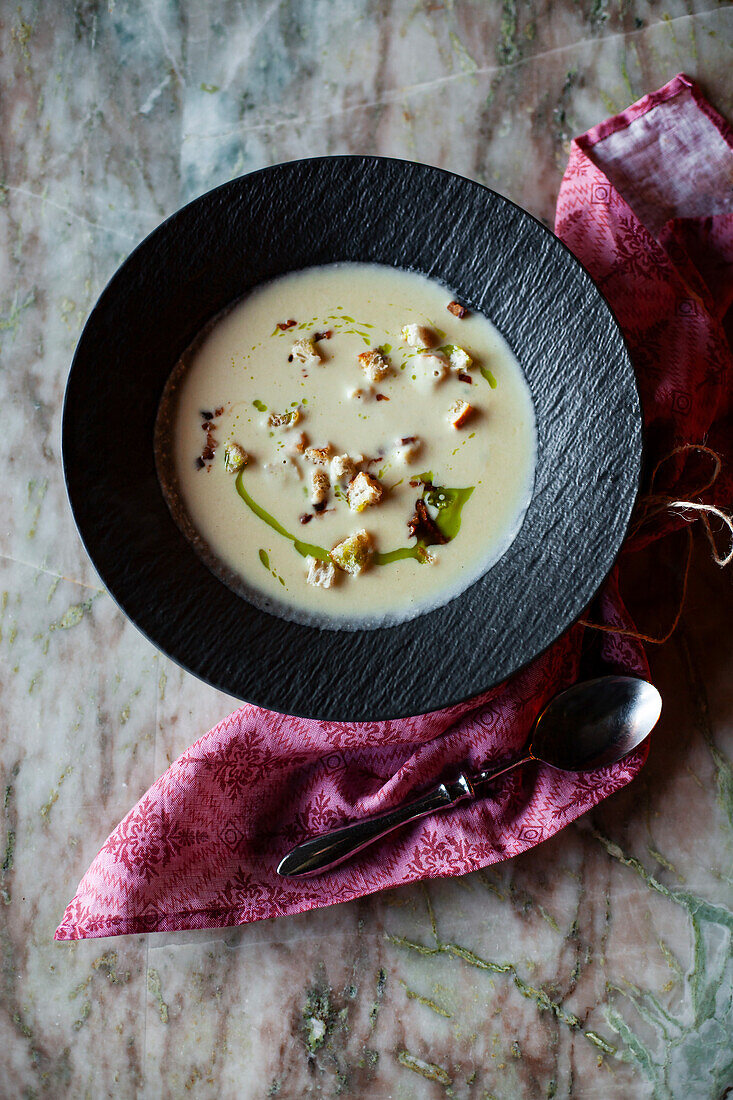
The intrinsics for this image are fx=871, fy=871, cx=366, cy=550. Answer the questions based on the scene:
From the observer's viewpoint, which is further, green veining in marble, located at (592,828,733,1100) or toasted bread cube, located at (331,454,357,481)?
green veining in marble, located at (592,828,733,1100)

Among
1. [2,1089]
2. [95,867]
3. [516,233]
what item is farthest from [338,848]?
[516,233]

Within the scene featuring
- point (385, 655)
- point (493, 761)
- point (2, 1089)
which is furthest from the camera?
point (2, 1089)

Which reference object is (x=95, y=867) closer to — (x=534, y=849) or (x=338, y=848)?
(x=338, y=848)

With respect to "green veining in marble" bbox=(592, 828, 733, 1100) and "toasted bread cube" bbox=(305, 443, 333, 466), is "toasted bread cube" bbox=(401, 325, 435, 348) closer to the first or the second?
"toasted bread cube" bbox=(305, 443, 333, 466)

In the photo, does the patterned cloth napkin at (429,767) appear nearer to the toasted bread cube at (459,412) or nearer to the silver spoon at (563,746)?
the silver spoon at (563,746)

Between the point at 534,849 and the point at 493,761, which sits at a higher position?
the point at 493,761

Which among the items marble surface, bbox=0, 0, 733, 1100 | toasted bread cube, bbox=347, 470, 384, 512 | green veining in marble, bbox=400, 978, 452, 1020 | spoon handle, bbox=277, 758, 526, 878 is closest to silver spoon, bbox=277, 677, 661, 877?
spoon handle, bbox=277, 758, 526, 878

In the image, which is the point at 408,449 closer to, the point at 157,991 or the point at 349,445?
the point at 349,445
